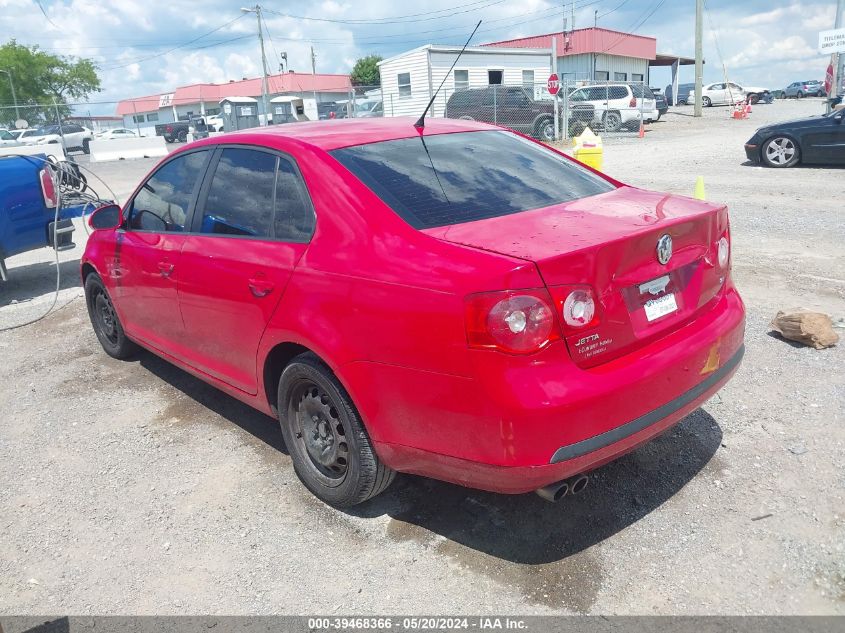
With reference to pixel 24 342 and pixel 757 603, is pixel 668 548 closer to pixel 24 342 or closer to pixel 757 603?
pixel 757 603

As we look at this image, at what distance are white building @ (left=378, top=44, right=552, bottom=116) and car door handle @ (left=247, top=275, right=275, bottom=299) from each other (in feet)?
87.0

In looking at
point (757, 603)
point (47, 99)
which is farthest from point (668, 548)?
point (47, 99)

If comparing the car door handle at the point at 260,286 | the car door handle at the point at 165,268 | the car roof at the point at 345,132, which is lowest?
the car door handle at the point at 165,268

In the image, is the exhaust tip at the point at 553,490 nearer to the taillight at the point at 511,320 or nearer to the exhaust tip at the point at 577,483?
the exhaust tip at the point at 577,483

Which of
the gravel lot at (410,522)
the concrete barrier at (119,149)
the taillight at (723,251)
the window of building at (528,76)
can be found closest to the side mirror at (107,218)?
the gravel lot at (410,522)

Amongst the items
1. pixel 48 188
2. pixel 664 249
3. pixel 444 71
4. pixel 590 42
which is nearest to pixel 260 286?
pixel 664 249

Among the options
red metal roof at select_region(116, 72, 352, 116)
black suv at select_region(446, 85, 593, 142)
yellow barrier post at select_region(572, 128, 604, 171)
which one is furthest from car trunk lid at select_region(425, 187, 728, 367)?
red metal roof at select_region(116, 72, 352, 116)

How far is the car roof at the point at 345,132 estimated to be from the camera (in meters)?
3.39

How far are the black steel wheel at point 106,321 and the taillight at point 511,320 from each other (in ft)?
11.9

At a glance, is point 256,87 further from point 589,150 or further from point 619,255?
point 619,255

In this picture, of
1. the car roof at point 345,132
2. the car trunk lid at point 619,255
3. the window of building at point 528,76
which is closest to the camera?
the car trunk lid at point 619,255

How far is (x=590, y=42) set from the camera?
43.1 meters

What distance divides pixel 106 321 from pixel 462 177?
3536mm

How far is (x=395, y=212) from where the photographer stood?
281 cm
